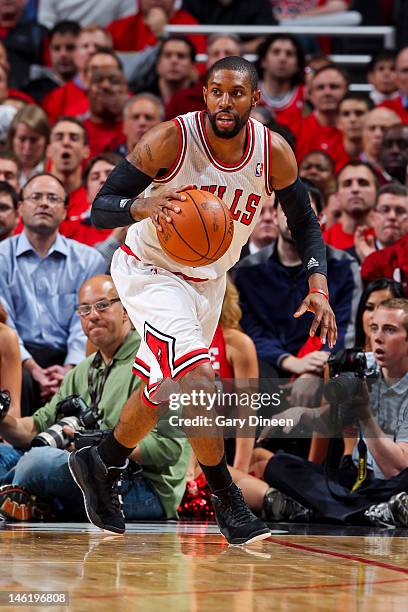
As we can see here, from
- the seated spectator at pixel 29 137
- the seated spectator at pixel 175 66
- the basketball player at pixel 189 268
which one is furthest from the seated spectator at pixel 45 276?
the seated spectator at pixel 175 66

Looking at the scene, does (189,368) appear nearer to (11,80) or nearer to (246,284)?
(246,284)

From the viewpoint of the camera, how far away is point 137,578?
3.27 meters

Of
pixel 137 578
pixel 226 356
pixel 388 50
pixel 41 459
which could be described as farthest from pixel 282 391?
pixel 388 50

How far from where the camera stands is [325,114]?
9.40m

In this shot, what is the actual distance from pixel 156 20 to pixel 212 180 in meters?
6.76

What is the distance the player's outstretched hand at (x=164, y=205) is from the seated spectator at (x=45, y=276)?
8.47ft

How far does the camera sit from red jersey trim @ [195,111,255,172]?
4.27m

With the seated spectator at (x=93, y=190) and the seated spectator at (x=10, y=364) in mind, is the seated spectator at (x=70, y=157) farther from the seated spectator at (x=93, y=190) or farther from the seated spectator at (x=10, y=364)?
the seated spectator at (x=10, y=364)

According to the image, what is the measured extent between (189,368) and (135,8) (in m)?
7.95

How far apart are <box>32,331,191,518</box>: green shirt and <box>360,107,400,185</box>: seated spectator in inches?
145

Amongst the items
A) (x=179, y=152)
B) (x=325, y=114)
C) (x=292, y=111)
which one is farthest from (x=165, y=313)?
(x=292, y=111)

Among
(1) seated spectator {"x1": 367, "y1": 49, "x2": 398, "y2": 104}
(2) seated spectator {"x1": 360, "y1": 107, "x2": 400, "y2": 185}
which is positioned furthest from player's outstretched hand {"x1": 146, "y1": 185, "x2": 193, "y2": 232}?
(1) seated spectator {"x1": 367, "y1": 49, "x2": 398, "y2": 104}

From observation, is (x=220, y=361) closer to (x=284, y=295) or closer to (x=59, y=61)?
(x=284, y=295)

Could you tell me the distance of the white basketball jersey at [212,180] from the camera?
14.0ft
